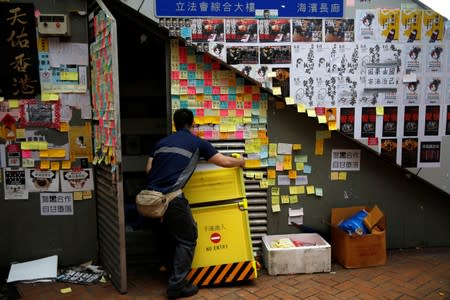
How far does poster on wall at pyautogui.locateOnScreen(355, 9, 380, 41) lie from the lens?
487cm

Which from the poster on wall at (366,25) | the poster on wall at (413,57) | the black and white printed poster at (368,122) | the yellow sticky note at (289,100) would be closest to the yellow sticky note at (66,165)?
the yellow sticky note at (289,100)

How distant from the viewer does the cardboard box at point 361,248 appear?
16.0 feet

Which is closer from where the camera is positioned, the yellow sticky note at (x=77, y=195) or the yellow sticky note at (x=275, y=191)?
the yellow sticky note at (x=77, y=195)

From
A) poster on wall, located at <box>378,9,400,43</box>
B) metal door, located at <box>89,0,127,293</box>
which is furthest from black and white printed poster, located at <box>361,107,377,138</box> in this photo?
metal door, located at <box>89,0,127,293</box>

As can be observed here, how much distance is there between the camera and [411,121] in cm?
509

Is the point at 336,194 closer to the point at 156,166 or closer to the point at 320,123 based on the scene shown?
the point at 320,123

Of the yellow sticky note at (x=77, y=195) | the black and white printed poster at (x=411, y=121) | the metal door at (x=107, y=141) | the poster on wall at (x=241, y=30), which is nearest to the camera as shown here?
the metal door at (x=107, y=141)

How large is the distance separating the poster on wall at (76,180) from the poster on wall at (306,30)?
275 cm

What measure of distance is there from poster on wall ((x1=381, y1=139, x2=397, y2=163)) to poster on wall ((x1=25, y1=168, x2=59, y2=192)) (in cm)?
371

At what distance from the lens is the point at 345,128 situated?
4.95 metres

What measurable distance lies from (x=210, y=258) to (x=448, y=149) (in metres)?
3.08

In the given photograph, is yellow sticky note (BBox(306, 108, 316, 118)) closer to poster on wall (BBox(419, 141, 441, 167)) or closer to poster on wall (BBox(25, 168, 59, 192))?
poster on wall (BBox(419, 141, 441, 167))

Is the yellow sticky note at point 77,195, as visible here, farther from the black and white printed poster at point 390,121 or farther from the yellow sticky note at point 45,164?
the black and white printed poster at point 390,121

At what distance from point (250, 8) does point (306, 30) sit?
0.66 meters
